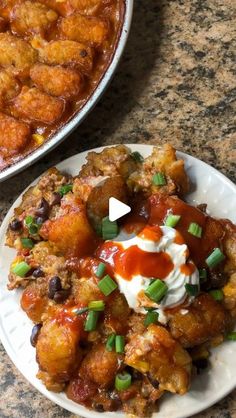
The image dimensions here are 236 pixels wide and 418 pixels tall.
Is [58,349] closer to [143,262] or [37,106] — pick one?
[143,262]

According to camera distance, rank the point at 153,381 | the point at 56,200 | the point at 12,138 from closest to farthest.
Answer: the point at 153,381 → the point at 56,200 → the point at 12,138

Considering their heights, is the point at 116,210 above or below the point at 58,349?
above

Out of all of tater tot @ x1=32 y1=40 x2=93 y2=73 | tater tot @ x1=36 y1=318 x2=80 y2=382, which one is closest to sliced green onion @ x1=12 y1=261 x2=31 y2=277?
tater tot @ x1=36 y1=318 x2=80 y2=382

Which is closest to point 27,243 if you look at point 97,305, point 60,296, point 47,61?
point 60,296

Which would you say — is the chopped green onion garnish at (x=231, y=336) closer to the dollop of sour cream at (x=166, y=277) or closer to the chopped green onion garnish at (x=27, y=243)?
the dollop of sour cream at (x=166, y=277)

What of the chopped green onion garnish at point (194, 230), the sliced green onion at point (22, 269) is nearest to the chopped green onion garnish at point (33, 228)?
the sliced green onion at point (22, 269)
